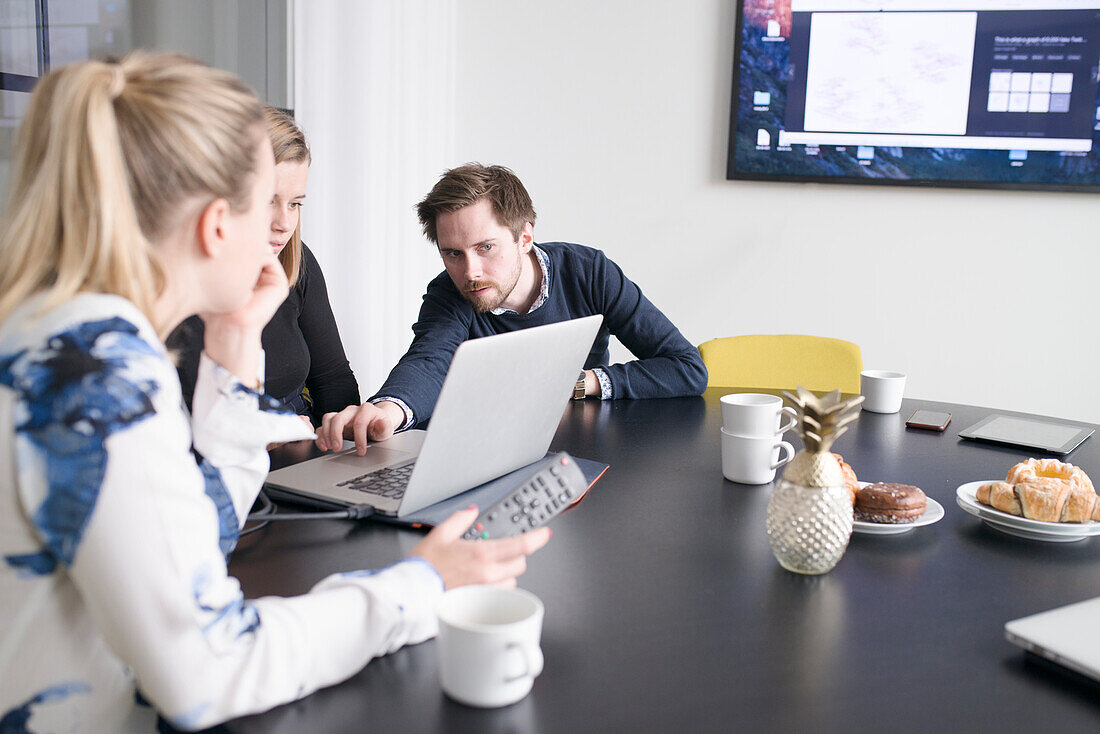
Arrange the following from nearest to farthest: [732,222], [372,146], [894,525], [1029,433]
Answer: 1. [894,525]
2. [1029,433]
3. [372,146]
4. [732,222]

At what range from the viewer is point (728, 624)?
86cm

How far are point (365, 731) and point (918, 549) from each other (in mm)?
691

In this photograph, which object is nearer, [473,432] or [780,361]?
[473,432]

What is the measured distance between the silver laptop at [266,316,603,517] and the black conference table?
9 cm

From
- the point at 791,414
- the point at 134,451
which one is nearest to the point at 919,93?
the point at 791,414

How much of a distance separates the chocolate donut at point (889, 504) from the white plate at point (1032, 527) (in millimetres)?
84

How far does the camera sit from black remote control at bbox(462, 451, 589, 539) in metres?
0.95

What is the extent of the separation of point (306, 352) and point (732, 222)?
180cm

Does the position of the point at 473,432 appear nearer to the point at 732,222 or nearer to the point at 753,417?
the point at 753,417

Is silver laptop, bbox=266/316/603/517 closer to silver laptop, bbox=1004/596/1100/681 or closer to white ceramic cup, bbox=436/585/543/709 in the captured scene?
white ceramic cup, bbox=436/585/543/709

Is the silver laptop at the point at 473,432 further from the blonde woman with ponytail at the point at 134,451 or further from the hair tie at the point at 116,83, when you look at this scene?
the hair tie at the point at 116,83

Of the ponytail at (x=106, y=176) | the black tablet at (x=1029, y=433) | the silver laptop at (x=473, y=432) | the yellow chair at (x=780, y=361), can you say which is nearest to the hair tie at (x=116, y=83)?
the ponytail at (x=106, y=176)

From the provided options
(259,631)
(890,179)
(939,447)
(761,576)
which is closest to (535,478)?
(761,576)

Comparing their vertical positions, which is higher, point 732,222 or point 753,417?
point 732,222
